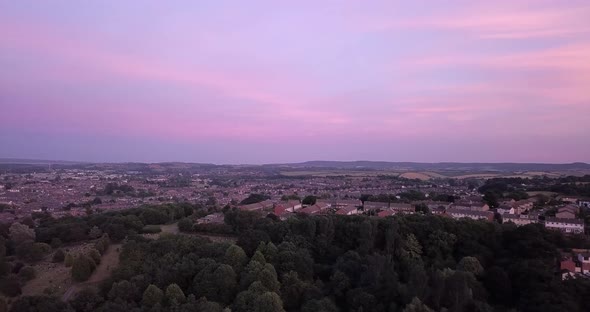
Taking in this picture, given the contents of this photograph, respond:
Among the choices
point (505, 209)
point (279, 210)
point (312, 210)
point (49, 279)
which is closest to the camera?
point (49, 279)

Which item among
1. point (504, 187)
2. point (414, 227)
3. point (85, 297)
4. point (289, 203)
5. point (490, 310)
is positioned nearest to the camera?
point (490, 310)

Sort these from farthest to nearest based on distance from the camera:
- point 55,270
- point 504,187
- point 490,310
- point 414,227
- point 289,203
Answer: point 504,187 < point 289,203 < point 414,227 < point 55,270 < point 490,310

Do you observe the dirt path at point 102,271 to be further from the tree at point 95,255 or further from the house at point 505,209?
the house at point 505,209

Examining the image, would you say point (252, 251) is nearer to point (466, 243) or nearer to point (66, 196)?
point (466, 243)

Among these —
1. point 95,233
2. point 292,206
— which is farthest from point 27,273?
point 292,206

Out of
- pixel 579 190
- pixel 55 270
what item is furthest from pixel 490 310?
pixel 579 190

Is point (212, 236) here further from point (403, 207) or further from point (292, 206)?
point (403, 207)

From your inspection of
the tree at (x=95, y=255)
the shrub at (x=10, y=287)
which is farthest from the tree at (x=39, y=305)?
the tree at (x=95, y=255)
